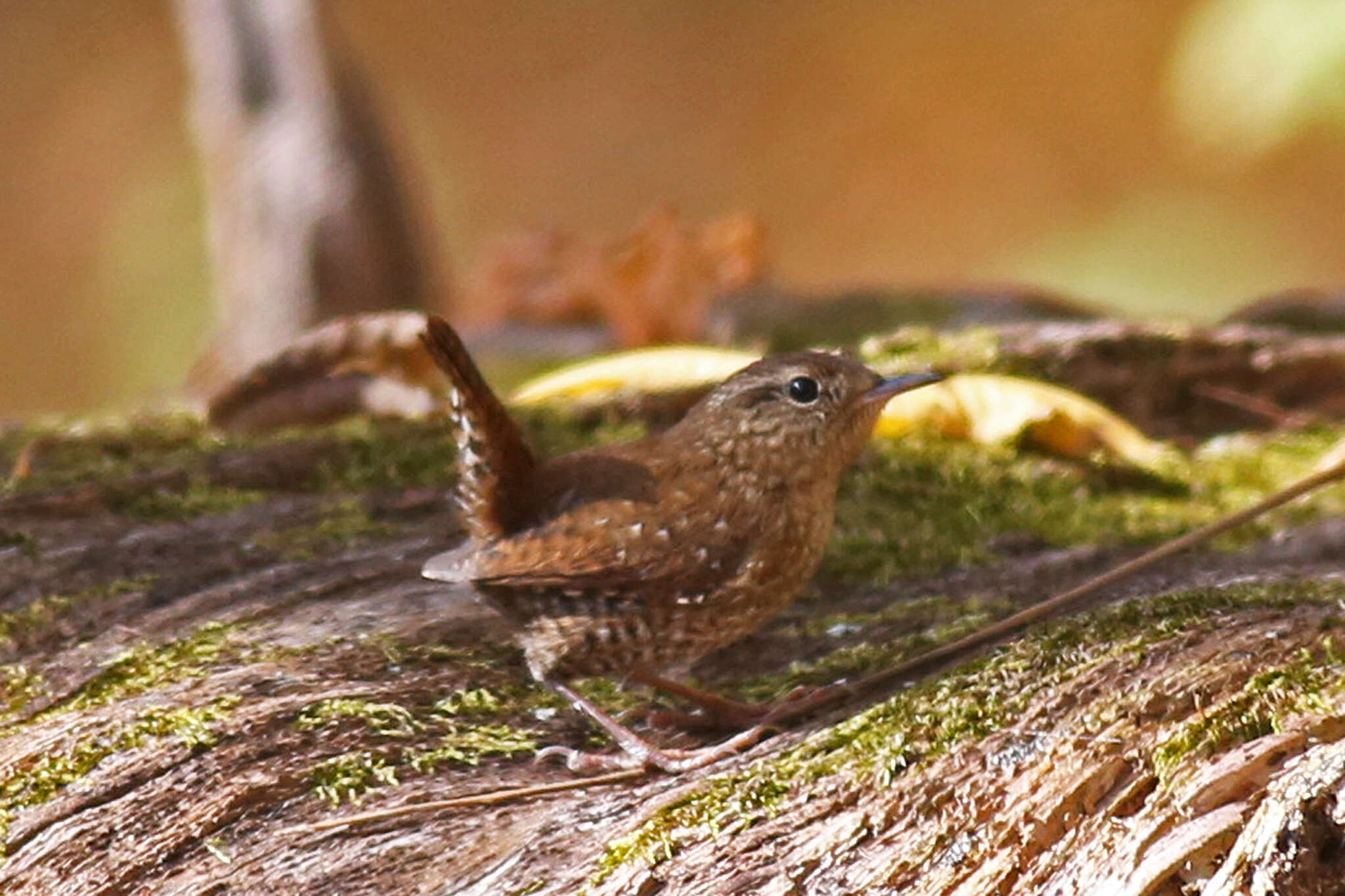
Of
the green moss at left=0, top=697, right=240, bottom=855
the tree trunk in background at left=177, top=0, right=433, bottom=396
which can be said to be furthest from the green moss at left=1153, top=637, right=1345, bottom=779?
the tree trunk in background at left=177, top=0, right=433, bottom=396

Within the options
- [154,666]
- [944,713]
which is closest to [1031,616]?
[944,713]

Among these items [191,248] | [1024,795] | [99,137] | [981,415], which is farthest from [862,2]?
[1024,795]

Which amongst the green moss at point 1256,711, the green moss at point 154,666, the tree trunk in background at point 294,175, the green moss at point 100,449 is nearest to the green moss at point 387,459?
the green moss at point 100,449

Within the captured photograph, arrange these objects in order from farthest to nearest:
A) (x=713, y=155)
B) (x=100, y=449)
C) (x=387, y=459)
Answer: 1. (x=713, y=155)
2. (x=100, y=449)
3. (x=387, y=459)

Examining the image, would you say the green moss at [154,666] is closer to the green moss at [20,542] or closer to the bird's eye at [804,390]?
the green moss at [20,542]

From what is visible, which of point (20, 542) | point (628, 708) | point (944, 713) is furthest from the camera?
point (20, 542)

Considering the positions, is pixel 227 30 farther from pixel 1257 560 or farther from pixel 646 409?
pixel 1257 560

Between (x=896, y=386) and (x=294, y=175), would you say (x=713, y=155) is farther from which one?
(x=896, y=386)
